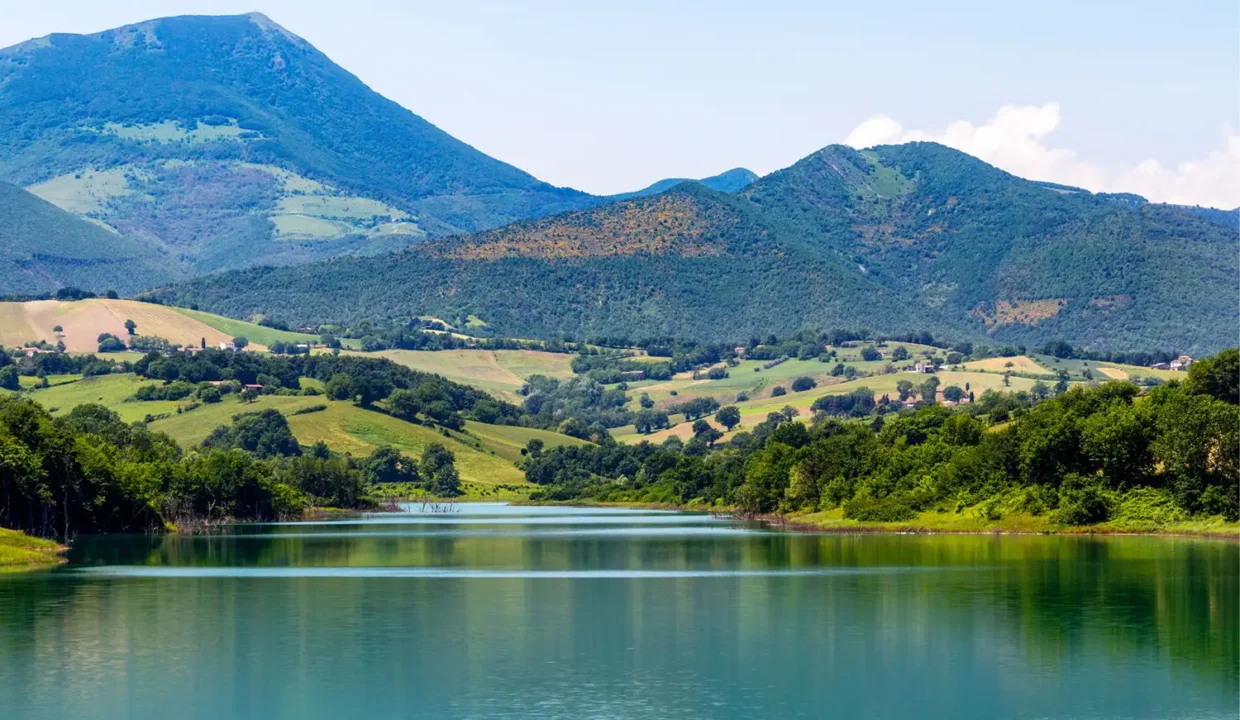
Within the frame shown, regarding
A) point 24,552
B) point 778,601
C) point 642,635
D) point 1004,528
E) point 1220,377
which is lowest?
point 642,635

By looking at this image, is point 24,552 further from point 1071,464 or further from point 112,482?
point 1071,464

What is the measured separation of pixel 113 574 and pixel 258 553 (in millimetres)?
21676

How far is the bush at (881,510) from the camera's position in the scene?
128 metres

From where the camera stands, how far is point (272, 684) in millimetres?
51031

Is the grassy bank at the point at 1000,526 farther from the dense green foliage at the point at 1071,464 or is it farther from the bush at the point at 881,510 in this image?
the dense green foliage at the point at 1071,464

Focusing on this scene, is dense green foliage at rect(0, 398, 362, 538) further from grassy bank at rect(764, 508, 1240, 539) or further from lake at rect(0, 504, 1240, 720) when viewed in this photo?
grassy bank at rect(764, 508, 1240, 539)

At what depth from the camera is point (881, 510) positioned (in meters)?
130

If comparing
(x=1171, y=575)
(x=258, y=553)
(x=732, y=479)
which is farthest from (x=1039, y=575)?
(x=732, y=479)

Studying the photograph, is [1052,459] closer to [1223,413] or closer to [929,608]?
[1223,413]

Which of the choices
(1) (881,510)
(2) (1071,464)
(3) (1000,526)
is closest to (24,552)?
(3) (1000,526)

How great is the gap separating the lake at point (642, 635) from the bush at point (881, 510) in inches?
1019

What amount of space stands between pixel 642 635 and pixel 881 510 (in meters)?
70.2

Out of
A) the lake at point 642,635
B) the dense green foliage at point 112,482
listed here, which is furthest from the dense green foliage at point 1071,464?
the dense green foliage at point 112,482

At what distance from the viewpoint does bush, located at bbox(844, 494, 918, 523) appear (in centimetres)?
12788
